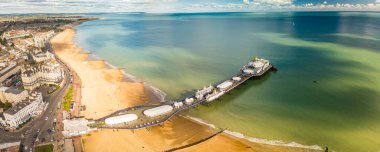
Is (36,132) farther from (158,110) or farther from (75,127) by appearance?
(158,110)

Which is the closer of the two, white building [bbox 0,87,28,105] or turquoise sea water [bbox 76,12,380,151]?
turquoise sea water [bbox 76,12,380,151]

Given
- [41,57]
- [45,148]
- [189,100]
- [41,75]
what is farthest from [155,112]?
[41,57]

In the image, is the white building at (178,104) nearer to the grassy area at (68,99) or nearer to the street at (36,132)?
the grassy area at (68,99)

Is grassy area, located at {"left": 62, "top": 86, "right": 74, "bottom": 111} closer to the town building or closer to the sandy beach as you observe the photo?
the sandy beach

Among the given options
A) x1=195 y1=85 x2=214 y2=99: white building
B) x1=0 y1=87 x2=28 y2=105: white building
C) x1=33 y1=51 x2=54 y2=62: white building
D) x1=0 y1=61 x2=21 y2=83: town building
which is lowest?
x1=195 y1=85 x2=214 y2=99: white building

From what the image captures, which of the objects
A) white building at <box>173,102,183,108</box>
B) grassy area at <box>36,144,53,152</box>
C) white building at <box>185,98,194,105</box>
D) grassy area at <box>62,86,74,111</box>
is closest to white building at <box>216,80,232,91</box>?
white building at <box>185,98,194,105</box>

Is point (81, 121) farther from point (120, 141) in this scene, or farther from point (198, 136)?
point (198, 136)

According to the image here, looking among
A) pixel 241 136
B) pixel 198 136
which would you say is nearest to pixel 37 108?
pixel 198 136

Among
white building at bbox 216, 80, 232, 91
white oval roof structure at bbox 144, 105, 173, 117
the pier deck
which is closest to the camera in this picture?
the pier deck
